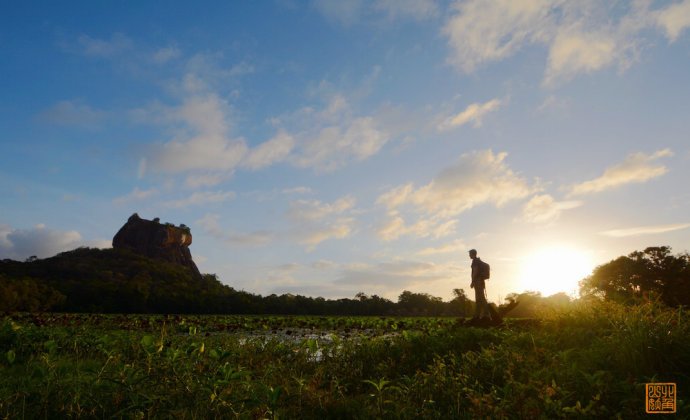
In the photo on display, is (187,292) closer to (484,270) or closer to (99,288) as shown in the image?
(99,288)

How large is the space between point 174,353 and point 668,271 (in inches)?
1850

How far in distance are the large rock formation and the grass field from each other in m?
117

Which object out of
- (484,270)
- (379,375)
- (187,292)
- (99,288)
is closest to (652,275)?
(484,270)

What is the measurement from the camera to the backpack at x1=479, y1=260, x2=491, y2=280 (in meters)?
14.9

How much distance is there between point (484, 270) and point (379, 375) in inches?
301

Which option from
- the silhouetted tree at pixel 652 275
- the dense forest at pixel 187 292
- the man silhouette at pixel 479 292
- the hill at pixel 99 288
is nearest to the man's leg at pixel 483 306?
the man silhouette at pixel 479 292

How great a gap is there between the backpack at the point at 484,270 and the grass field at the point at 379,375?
345cm

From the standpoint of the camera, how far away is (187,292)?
55.9 meters

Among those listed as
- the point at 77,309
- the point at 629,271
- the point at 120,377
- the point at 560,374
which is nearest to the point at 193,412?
the point at 120,377

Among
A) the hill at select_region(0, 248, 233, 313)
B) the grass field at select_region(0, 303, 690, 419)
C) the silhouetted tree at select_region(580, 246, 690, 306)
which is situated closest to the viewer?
the grass field at select_region(0, 303, 690, 419)

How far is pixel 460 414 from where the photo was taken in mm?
5098

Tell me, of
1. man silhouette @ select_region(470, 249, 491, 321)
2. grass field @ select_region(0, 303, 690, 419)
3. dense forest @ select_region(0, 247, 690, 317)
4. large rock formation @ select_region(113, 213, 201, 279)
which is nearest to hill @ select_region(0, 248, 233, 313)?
dense forest @ select_region(0, 247, 690, 317)

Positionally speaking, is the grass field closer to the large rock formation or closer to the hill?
the hill

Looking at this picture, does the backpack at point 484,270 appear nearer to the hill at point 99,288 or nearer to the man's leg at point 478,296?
the man's leg at point 478,296
